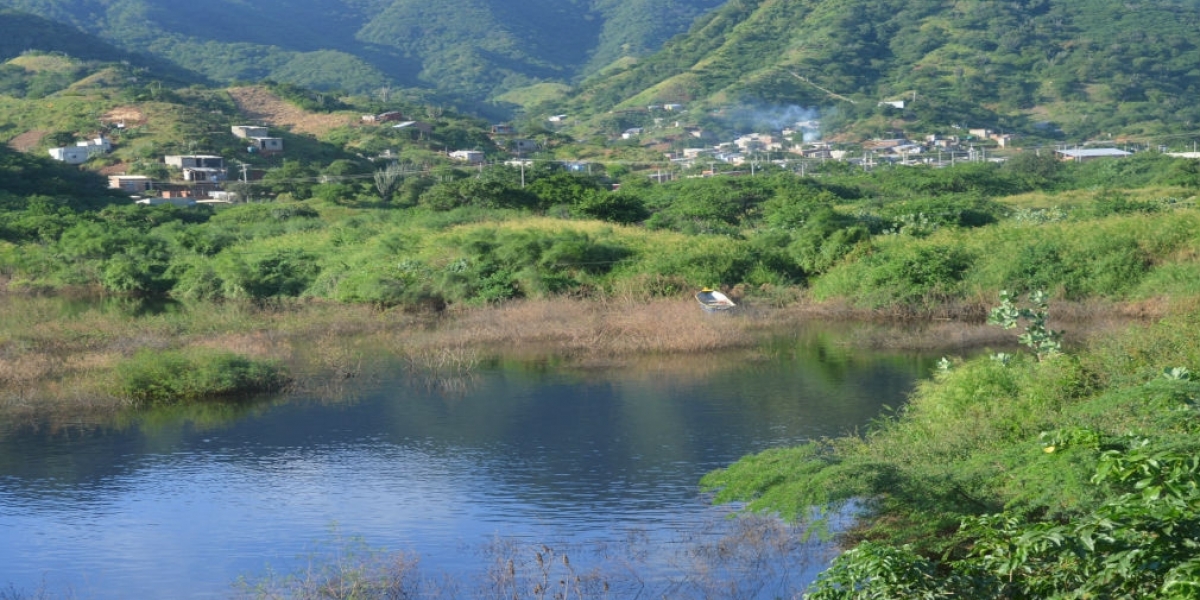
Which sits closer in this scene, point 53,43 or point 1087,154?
point 1087,154

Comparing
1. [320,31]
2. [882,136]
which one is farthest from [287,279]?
[320,31]

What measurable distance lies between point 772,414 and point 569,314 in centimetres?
1010

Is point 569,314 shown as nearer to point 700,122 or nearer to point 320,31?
point 700,122

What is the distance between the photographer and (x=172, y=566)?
1381cm

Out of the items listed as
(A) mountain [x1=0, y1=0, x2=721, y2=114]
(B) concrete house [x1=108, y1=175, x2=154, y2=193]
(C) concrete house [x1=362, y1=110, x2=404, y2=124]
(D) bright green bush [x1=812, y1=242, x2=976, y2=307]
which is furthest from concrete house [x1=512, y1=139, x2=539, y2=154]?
(A) mountain [x1=0, y1=0, x2=721, y2=114]

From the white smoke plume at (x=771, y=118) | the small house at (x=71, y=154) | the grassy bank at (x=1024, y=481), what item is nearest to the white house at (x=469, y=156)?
the small house at (x=71, y=154)

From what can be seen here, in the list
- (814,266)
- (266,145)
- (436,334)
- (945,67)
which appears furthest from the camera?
(945,67)

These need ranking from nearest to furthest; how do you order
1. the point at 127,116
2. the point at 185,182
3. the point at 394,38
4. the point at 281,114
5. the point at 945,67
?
the point at 185,182 → the point at 127,116 → the point at 281,114 → the point at 945,67 → the point at 394,38

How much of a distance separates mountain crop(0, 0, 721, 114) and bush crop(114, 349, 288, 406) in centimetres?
12089

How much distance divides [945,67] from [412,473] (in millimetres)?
91776

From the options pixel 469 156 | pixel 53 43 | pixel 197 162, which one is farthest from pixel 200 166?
pixel 53 43

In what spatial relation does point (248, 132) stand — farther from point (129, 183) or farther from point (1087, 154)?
point (1087, 154)

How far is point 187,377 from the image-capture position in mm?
21266

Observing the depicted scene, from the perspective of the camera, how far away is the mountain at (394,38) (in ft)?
495
